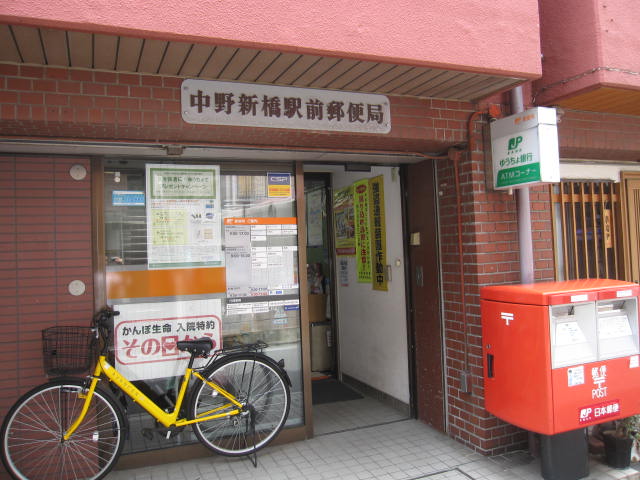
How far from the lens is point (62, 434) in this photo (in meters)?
4.03

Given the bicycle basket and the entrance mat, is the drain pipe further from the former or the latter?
the bicycle basket

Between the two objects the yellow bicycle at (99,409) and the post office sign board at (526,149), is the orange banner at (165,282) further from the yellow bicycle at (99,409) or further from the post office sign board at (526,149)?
the post office sign board at (526,149)

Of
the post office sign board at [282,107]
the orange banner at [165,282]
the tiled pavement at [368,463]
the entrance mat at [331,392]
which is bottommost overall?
the tiled pavement at [368,463]

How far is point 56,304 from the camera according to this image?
4238 mm

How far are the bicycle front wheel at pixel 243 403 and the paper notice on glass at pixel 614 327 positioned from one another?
2.81m

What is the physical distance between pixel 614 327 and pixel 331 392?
12.2 feet

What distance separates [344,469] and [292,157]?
3004 millimetres

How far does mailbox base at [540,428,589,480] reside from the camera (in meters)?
4.14

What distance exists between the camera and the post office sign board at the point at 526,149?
4207mm

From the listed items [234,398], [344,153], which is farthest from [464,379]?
[344,153]

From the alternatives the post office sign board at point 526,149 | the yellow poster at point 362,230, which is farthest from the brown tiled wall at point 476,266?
the yellow poster at point 362,230

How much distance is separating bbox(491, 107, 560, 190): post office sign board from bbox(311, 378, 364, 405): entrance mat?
Answer: 3441 mm

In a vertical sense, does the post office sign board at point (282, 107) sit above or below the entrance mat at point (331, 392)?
above

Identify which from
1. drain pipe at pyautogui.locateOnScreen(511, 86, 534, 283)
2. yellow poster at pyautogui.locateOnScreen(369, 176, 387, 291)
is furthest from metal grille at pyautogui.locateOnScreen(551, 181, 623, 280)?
yellow poster at pyautogui.locateOnScreen(369, 176, 387, 291)
